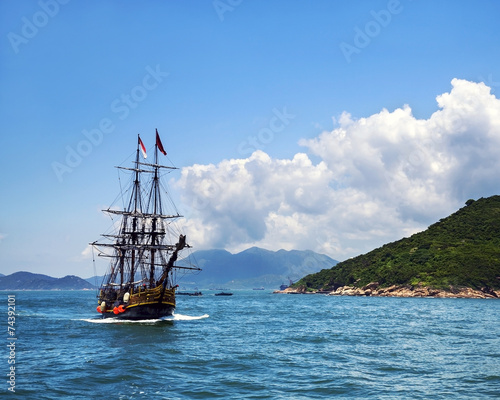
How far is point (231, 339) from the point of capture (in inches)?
1740

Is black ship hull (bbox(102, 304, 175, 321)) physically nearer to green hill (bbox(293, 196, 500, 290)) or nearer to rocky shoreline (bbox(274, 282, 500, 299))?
rocky shoreline (bbox(274, 282, 500, 299))

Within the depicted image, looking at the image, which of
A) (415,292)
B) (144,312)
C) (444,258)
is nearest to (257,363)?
(144,312)

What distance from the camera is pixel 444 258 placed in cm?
14725

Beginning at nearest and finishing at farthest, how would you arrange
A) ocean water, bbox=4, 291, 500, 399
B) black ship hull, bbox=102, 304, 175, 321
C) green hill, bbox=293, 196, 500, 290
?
1. ocean water, bbox=4, 291, 500, 399
2. black ship hull, bbox=102, 304, 175, 321
3. green hill, bbox=293, 196, 500, 290

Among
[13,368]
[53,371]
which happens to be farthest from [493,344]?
[13,368]

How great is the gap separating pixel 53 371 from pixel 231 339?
19.6 meters

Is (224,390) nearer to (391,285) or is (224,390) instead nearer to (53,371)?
(53,371)

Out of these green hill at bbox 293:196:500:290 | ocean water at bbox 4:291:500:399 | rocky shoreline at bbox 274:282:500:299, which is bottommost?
rocky shoreline at bbox 274:282:500:299

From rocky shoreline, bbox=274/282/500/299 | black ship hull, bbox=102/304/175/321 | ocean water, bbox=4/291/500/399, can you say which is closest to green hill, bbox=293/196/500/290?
rocky shoreline, bbox=274/282/500/299

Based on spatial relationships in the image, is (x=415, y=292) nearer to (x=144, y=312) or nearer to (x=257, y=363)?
(x=144, y=312)

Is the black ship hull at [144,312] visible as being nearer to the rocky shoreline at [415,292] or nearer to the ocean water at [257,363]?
the ocean water at [257,363]

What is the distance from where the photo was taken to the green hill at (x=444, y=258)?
134m

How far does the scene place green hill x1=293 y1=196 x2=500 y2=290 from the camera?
134 metres

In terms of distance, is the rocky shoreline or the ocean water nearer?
the ocean water
